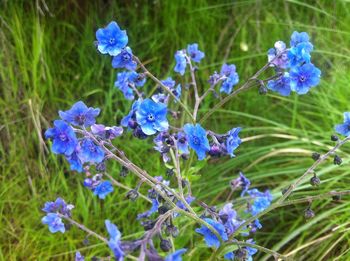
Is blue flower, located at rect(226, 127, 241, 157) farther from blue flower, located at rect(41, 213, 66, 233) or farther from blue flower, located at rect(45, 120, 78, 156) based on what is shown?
blue flower, located at rect(41, 213, 66, 233)

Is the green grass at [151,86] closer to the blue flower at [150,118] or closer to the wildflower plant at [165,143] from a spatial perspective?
the wildflower plant at [165,143]

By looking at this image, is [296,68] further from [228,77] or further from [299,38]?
[228,77]

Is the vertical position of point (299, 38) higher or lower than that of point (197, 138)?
higher

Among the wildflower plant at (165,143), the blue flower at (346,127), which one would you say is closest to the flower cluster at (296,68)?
the wildflower plant at (165,143)

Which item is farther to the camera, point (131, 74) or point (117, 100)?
point (117, 100)

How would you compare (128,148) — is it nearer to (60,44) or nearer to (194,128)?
(60,44)

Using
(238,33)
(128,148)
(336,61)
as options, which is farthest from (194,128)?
(238,33)

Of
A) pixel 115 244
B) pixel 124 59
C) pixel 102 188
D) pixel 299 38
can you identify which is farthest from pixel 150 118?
pixel 102 188
